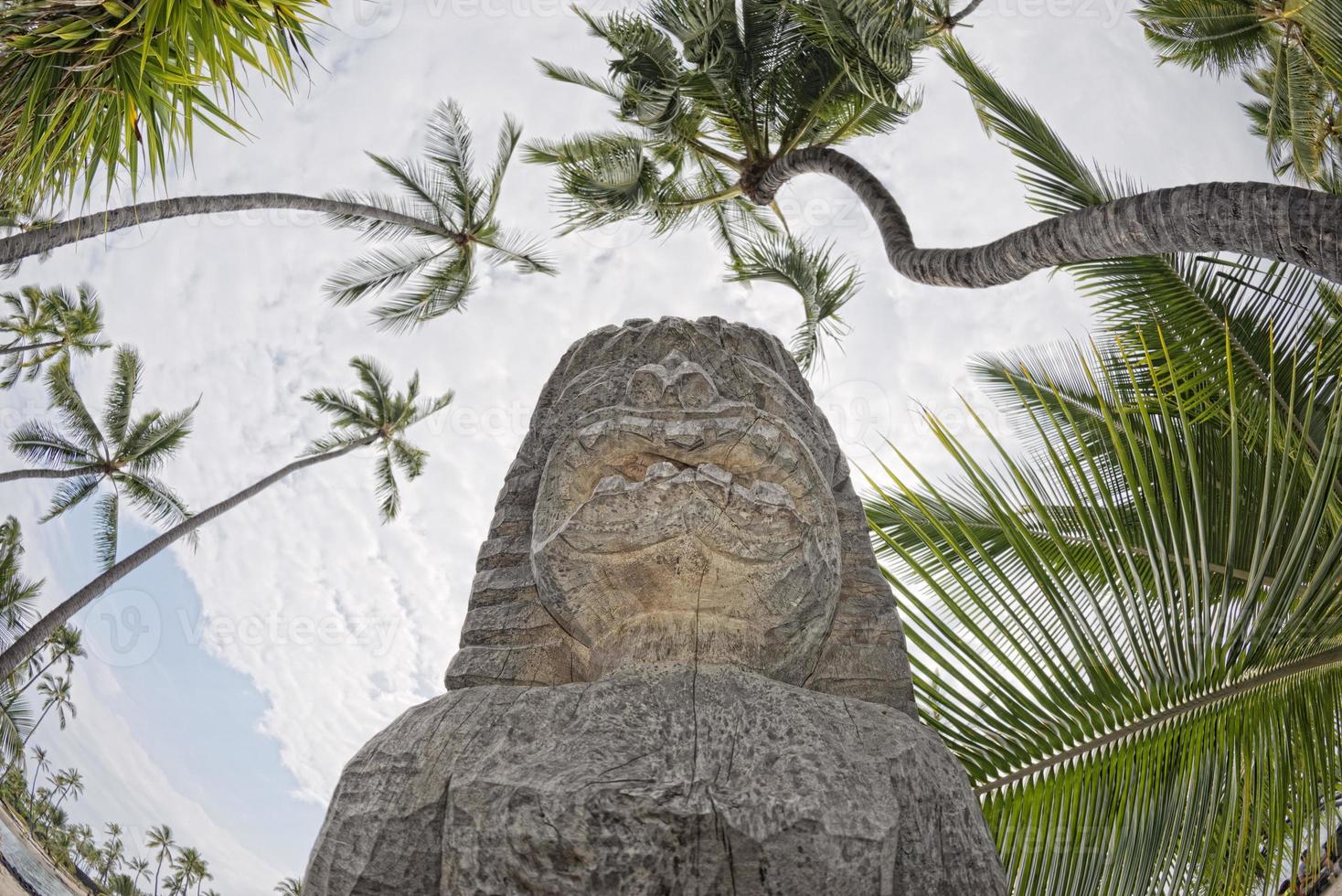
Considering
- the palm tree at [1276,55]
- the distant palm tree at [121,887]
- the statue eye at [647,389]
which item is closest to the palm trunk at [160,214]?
the statue eye at [647,389]

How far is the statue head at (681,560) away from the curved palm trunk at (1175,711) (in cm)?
65

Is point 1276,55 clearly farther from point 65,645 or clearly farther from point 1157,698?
point 65,645

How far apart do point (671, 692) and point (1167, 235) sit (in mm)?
3618

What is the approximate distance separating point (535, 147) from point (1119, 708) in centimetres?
1238

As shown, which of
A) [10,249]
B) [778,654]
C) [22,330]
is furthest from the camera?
[22,330]

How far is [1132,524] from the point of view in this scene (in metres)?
4.06

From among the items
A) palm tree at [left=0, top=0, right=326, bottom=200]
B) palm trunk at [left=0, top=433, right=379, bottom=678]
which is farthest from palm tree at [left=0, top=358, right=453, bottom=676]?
palm tree at [left=0, top=0, right=326, bottom=200]

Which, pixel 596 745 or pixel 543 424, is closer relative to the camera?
pixel 596 745

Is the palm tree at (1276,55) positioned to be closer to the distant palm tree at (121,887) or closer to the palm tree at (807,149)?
the palm tree at (807,149)

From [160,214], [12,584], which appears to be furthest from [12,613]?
[160,214]

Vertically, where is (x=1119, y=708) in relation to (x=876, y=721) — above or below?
above

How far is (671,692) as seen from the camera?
2.36m

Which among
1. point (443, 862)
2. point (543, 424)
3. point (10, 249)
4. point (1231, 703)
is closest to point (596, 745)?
point (443, 862)

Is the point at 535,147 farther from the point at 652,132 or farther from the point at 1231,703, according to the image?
the point at 1231,703
